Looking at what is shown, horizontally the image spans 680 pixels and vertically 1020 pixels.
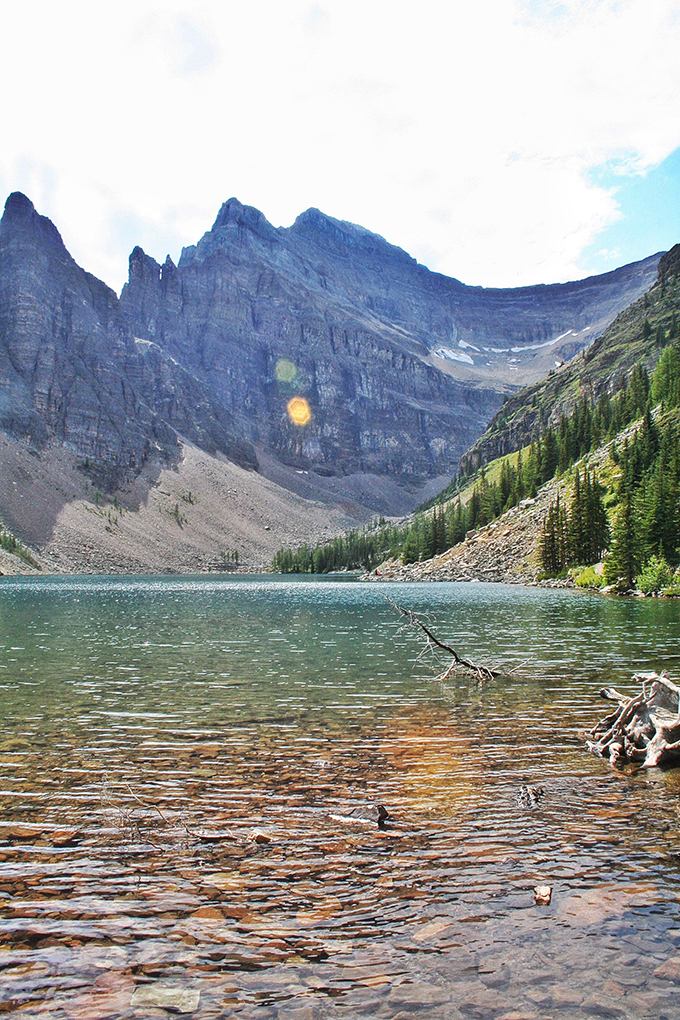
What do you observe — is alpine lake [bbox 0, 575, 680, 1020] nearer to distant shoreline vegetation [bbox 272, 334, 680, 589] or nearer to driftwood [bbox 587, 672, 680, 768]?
driftwood [bbox 587, 672, 680, 768]

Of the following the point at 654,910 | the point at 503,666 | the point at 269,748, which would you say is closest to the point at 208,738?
the point at 269,748

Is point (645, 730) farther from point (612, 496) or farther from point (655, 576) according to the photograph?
point (612, 496)

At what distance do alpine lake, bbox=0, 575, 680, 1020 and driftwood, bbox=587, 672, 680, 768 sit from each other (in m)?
0.77

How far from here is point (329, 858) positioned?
1027 centimetres

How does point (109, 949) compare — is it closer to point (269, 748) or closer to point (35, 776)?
point (35, 776)

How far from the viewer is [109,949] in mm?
7637

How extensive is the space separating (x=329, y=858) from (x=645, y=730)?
10.1m

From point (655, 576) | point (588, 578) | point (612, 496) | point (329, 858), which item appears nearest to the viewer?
point (329, 858)

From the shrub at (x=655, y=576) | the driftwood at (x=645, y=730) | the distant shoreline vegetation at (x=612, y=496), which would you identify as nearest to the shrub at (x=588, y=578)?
the distant shoreline vegetation at (x=612, y=496)

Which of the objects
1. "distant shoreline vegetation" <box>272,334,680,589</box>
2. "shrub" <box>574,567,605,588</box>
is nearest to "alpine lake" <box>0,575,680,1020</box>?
"distant shoreline vegetation" <box>272,334,680,589</box>

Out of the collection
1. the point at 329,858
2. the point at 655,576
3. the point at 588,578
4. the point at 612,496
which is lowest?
the point at 588,578

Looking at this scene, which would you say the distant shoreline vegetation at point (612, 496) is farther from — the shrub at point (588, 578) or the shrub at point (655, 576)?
the shrub at point (588, 578)

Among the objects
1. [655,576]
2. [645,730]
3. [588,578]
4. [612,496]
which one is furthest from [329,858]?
[612,496]

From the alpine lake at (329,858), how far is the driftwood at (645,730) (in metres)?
0.77
